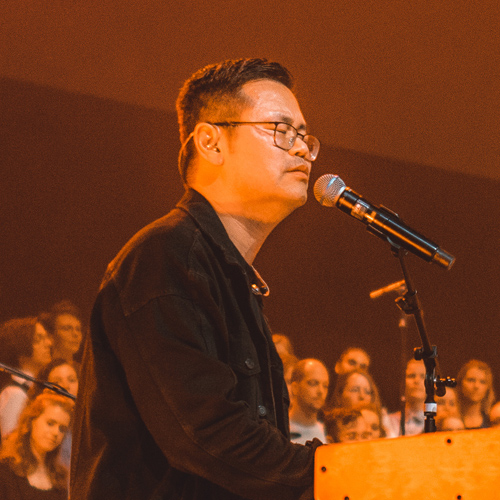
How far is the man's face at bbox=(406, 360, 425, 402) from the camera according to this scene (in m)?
5.61

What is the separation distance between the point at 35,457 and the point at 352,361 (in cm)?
315

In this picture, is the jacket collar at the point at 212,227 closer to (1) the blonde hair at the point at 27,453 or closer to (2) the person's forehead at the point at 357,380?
(1) the blonde hair at the point at 27,453

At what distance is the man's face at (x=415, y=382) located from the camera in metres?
5.61

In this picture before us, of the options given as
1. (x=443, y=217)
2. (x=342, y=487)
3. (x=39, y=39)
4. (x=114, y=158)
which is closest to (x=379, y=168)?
(x=443, y=217)

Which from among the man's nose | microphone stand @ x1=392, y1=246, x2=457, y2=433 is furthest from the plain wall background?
microphone stand @ x1=392, y1=246, x2=457, y2=433

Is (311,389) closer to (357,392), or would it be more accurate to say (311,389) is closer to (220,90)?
(357,392)

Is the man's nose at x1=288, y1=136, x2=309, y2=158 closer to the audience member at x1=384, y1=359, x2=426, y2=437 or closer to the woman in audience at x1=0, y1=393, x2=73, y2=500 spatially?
the woman in audience at x1=0, y1=393, x2=73, y2=500

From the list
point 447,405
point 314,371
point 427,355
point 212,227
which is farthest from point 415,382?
point 212,227

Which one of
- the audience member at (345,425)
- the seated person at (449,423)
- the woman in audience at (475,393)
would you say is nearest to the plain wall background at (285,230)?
the woman in audience at (475,393)

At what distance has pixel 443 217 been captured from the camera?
698cm

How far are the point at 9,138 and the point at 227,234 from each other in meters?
4.54

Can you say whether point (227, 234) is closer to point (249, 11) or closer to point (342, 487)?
point (342, 487)

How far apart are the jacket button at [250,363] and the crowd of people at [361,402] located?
3844 mm

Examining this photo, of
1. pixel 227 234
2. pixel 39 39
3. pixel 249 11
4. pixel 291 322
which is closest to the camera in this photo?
pixel 227 234
